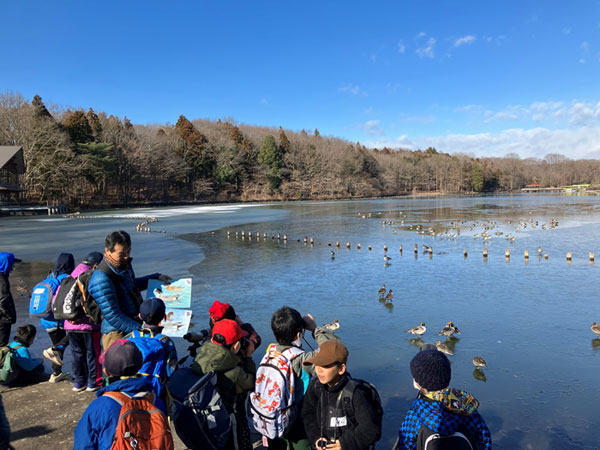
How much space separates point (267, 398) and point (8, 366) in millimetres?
3242

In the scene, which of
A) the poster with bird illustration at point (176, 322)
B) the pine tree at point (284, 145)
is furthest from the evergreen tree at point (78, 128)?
the poster with bird illustration at point (176, 322)

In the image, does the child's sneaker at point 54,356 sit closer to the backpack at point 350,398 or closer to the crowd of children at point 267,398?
the crowd of children at point 267,398

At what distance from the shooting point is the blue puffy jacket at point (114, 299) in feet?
10.8

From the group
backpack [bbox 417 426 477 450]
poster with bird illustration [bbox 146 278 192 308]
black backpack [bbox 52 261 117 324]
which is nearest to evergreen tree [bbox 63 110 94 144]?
black backpack [bbox 52 261 117 324]

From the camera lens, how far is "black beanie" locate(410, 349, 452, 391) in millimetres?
2014

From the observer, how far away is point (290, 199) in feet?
264

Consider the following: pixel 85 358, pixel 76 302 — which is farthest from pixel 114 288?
pixel 85 358

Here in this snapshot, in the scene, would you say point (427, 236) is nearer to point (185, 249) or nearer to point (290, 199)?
point (185, 249)

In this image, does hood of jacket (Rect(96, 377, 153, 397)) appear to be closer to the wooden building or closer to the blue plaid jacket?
the blue plaid jacket

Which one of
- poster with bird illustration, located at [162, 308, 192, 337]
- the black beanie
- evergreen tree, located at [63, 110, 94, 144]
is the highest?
evergreen tree, located at [63, 110, 94, 144]

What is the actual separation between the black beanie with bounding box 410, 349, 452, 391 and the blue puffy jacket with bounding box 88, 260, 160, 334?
7.73 ft

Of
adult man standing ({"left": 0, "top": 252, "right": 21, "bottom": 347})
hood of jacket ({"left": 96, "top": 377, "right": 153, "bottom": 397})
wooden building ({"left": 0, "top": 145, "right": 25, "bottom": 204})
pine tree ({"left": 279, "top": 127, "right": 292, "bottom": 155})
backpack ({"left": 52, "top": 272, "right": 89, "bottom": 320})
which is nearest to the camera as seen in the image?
hood of jacket ({"left": 96, "top": 377, "right": 153, "bottom": 397})

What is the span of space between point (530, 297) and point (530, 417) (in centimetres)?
606

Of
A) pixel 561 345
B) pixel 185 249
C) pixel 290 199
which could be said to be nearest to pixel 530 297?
pixel 561 345
